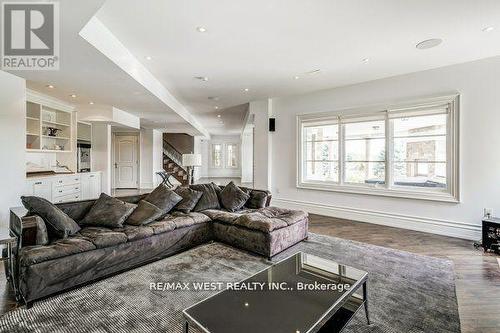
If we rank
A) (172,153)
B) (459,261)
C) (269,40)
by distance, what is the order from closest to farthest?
(459,261), (269,40), (172,153)

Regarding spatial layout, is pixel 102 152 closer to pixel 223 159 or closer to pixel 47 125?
pixel 47 125

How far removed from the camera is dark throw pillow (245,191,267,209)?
436cm

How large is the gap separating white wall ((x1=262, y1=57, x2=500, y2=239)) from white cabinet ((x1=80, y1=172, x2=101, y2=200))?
5573 millimetres

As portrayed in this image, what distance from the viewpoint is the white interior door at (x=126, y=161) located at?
974cm

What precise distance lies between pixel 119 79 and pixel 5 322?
10.9ft

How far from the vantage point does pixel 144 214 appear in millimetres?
3348

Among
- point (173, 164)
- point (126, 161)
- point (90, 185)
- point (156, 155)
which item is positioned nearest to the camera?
point (90, 185)

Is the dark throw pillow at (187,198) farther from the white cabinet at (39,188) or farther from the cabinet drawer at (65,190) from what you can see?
the cabinet drawer at (65,190)

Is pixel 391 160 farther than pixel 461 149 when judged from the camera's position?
Yes

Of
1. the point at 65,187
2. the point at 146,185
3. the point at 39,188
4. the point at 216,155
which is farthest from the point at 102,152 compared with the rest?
the point at 216,155

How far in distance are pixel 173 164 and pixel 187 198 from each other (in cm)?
985

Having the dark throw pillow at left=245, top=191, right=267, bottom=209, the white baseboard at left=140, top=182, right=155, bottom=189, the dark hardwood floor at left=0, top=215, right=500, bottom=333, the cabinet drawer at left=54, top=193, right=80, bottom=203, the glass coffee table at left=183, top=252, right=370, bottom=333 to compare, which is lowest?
the dark hardwood floor at left=0, top=215, right=500, bottom=333

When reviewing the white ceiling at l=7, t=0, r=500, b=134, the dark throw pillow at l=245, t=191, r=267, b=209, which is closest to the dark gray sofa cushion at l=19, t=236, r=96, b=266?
the white ceiling at l=7, t=0, r=500, b=134

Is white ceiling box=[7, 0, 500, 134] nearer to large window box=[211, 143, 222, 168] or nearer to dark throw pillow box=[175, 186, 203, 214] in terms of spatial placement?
dark throw pillow box=[175, 186, 203, 214]
